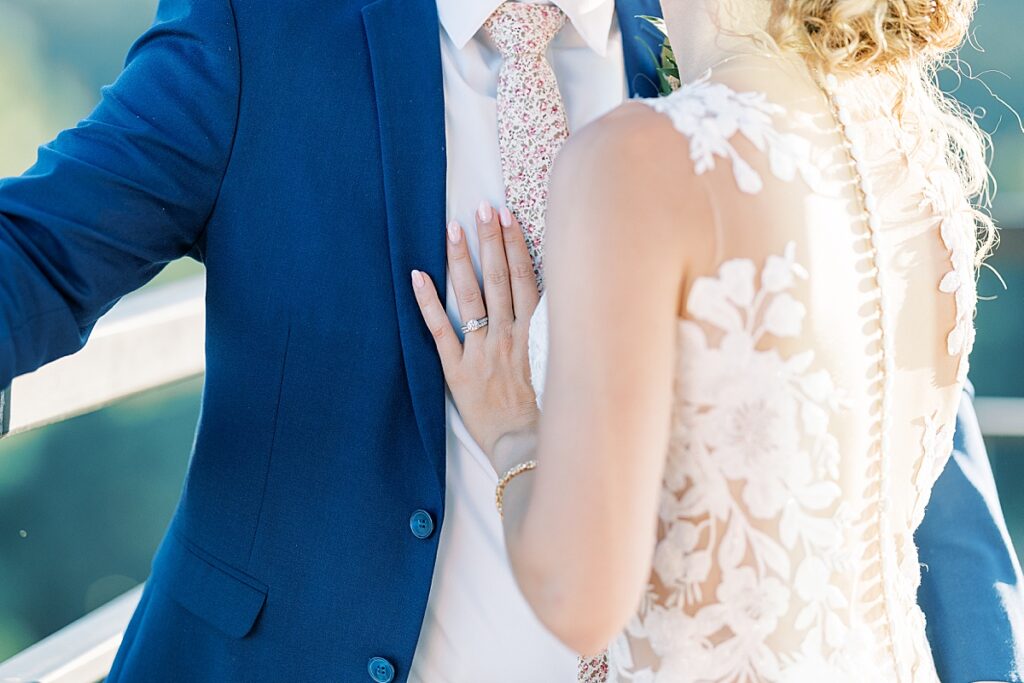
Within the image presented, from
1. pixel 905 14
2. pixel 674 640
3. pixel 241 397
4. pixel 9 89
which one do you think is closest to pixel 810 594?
pixel 674 640

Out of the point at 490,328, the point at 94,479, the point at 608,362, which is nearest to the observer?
the point at 608,362

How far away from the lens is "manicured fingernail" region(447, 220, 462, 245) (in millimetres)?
1214

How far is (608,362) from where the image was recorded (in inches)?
32.8

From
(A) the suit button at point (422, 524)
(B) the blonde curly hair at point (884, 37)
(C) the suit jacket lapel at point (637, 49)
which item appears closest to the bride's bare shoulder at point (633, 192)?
(B) the blonde curly hair at point (884, 37)

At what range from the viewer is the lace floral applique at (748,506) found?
89 cm

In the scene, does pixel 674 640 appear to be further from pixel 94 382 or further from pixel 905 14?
pixel 94 382

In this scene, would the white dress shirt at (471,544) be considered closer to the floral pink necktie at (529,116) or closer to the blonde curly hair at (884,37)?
the floral pink necktie at (529,116)

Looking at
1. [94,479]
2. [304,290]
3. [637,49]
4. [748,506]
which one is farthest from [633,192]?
[94,479]

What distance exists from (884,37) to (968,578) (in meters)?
0.72

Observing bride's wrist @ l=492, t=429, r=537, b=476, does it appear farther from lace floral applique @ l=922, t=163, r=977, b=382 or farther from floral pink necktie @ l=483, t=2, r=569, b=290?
lace floral applique @ l=922, t=163, r=977, b=382

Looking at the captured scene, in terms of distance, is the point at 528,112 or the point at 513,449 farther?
the point at 528,112

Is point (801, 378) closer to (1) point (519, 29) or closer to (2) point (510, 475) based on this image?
(2) point (510, 475)

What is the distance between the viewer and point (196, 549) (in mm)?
1307

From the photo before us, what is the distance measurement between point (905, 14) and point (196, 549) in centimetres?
99
